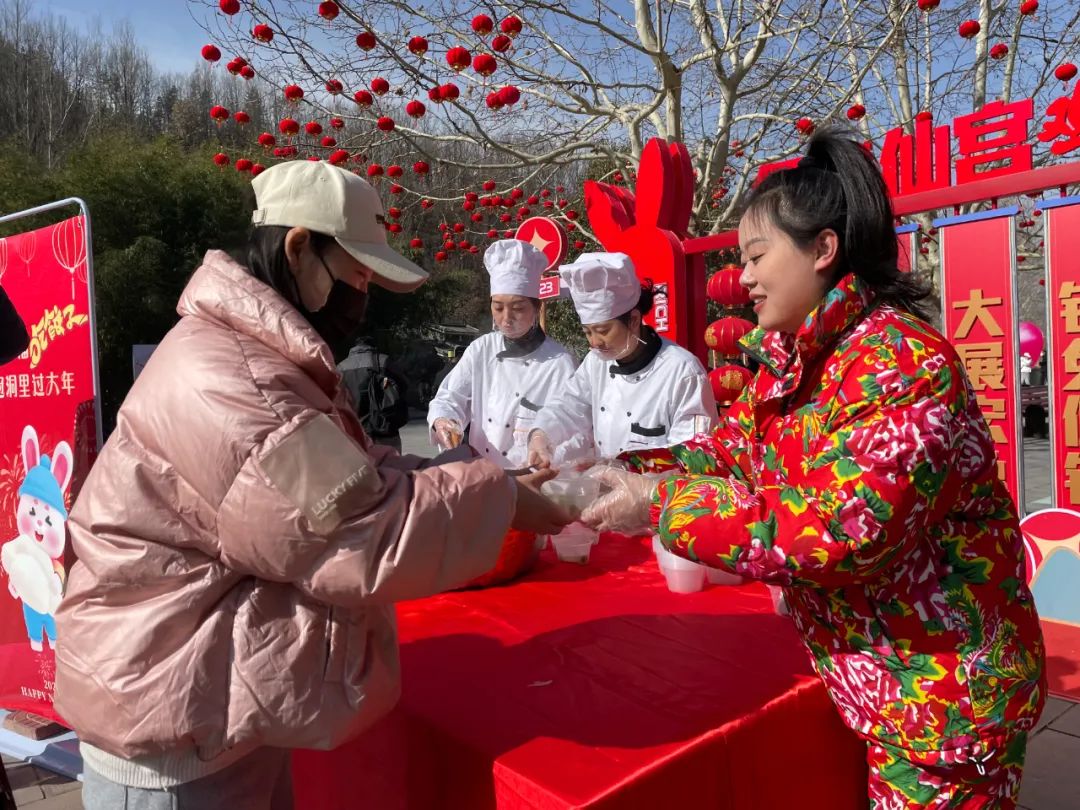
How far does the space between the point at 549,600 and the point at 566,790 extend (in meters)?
0.83

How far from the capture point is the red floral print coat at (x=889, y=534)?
1115 millimetres

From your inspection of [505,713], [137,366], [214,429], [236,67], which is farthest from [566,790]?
[236,67]

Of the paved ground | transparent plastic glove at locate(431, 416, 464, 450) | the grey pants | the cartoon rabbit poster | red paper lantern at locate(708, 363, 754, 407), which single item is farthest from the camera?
red paper lantern at locate(708, 363, 754, 407)

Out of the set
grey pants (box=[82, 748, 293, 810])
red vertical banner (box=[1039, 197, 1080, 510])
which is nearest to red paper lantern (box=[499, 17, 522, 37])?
red vertical banner (box=[1039, 197, 1080, 510])

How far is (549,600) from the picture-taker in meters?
1.96

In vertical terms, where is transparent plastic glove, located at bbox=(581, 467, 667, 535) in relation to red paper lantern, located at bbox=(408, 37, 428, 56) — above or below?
below

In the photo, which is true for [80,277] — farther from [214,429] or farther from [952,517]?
[952,517]

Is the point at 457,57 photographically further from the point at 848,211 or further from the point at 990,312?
the point at 848,211

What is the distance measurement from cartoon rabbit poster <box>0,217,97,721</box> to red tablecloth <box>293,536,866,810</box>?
1.72 meters

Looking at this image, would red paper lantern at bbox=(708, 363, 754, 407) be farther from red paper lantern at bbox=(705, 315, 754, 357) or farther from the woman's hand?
the woman's hand

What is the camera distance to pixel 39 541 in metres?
2.94

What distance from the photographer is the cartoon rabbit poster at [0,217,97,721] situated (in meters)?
2.81

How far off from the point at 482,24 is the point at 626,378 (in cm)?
414

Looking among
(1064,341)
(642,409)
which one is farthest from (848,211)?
(1064,341)
